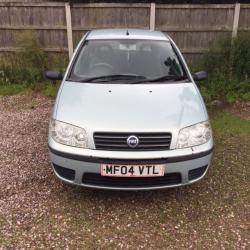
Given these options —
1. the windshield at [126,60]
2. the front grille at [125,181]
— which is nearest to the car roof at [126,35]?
the windshield at [126,60]

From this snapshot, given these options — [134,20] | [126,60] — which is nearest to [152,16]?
[134,20]

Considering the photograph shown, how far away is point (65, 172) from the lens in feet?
11.0

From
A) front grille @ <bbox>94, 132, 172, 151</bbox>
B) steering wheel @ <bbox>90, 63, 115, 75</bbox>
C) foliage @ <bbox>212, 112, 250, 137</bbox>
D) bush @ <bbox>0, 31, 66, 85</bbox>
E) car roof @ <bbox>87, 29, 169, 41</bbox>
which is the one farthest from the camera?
bush @ <bbox>0, 31, 66, 85</bbox>

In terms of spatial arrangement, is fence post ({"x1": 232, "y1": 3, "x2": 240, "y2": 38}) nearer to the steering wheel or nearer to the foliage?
the foliage

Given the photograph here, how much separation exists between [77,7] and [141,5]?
142 cm

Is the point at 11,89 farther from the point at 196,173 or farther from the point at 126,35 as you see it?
the point at 196,173

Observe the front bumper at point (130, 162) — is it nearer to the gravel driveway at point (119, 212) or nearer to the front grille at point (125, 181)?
the front grille at point (125, 181)

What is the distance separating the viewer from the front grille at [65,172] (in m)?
3.30

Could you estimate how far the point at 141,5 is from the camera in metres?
7.64

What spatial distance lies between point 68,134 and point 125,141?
554mm

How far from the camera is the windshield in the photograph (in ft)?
13.9

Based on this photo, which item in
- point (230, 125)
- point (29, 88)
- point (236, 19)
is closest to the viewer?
point (230, 125)

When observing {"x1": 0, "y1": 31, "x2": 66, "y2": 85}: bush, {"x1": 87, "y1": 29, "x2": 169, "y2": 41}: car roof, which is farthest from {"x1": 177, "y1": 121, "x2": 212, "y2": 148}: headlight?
{"x1": 0, "y1": 31, "x2": 66, "y2": 85}: bush

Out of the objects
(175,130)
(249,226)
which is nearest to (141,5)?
(175,130)
